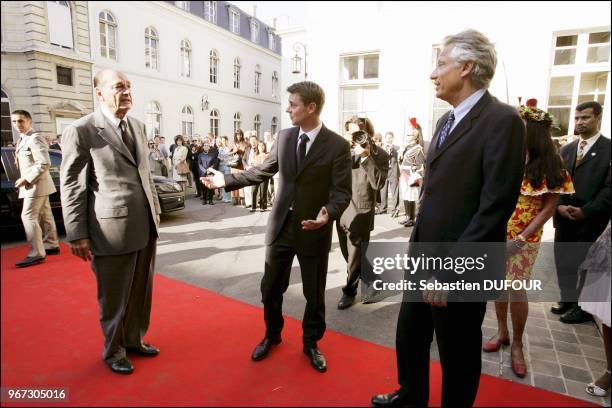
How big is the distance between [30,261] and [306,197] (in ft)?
12.3

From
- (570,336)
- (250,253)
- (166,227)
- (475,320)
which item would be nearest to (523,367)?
(570,336)

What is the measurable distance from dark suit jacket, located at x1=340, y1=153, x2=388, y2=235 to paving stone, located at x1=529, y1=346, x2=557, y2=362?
156 cm

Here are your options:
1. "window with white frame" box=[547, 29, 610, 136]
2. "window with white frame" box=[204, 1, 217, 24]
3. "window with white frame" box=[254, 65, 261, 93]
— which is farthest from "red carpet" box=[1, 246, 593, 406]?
"window with white frame" box=[547, 29, 610, 136]

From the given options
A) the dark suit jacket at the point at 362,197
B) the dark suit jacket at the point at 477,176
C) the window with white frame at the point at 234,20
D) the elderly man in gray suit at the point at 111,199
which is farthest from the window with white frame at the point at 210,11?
the dark suit jacket at the point at 477,176

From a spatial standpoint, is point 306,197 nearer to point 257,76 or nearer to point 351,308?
point 351,308

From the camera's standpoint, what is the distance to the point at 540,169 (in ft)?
7.24

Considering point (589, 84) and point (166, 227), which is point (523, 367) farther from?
point (589, 84)

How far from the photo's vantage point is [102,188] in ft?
6.78

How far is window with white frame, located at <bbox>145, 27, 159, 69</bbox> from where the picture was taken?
260cm

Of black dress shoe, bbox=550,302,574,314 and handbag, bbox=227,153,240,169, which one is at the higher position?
handbag, bbox=227,153,240,169

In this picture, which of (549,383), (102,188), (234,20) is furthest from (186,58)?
(549,383)

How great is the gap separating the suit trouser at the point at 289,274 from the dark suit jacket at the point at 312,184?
0.05 m

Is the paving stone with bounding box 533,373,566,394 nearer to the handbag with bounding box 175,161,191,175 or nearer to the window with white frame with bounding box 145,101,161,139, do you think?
the window with white frame with bounding box 145,101,161,139

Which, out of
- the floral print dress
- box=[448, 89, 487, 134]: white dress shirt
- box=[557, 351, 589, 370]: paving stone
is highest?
box=[448, 89, 487, 134]: white dress shirt
